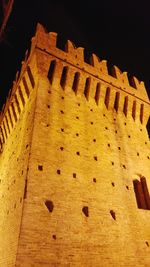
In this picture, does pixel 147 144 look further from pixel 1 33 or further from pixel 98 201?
pixel 1 33

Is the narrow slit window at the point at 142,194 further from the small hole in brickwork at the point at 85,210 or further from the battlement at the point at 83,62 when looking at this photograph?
the battlement at the point at 83,62

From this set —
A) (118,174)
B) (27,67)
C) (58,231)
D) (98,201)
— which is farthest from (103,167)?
(27,67)

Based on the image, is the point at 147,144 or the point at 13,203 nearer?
the point at 13,203

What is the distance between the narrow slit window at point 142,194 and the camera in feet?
29.8

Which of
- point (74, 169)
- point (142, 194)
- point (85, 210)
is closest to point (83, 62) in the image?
point (74, 169)

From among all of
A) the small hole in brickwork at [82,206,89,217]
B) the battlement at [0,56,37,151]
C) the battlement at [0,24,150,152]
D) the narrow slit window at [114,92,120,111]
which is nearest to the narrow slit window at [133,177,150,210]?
the small hole in brickwork at [82,206,89,217]

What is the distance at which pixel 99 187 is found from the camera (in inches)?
316

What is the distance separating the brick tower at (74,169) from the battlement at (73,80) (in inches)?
1.9

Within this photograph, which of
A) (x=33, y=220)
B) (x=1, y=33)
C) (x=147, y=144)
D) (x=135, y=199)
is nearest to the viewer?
(x=33, y=220)

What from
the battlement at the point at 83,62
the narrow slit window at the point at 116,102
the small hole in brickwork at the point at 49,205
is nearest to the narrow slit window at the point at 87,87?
the battlement at the point at 83,62

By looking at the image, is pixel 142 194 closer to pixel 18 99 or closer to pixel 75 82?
pixel 75 82

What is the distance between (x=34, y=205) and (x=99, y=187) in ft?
8.37

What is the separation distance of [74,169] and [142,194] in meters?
3.30

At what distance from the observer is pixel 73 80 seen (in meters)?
10.4
